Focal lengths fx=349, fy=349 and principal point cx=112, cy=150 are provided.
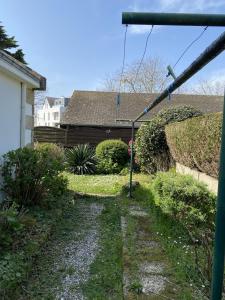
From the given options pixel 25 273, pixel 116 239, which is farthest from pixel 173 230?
pixel 25 273

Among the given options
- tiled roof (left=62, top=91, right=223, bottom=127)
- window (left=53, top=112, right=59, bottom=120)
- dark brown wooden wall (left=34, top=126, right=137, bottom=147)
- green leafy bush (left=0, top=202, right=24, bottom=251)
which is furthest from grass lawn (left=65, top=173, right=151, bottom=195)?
window (left=53, top=112, right=59, bottom=120)

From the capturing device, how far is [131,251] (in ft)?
15.5

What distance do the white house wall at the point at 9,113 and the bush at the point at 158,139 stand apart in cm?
722

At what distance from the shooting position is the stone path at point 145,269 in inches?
139

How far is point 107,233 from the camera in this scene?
595cm

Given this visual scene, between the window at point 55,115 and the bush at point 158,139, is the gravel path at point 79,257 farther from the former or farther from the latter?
the window at point 55,115

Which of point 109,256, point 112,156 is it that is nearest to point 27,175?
point 109,256

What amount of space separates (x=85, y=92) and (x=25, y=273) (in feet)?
61.0

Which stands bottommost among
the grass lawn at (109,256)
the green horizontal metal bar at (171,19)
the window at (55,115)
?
the grass lawn at (109,256)

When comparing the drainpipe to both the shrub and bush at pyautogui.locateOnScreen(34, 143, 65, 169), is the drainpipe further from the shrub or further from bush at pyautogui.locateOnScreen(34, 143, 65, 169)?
the shrub

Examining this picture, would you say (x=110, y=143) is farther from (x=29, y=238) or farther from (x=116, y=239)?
(x=29, y=238)

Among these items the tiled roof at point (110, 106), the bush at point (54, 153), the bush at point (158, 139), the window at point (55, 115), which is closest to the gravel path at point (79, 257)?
the bush at point (54, 153)

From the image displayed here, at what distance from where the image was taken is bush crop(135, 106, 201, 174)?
13.1m

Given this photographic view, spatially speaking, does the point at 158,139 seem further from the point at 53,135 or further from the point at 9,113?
the point at 9,113
